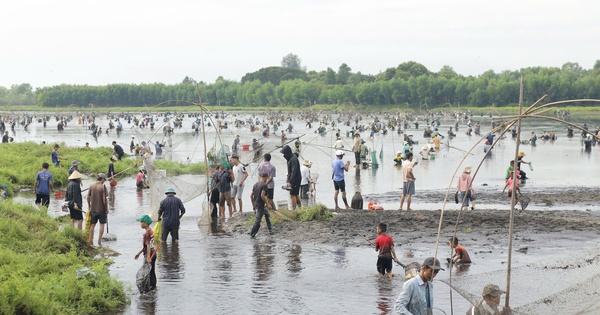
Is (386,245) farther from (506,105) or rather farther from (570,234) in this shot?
(506,105)

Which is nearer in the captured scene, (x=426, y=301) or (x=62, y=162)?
(x=426, y=301)

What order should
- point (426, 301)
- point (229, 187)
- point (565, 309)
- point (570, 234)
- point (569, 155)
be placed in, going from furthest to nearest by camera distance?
point (569, 155) < point (229, 187) < point (570, 234) < point (565, 309) < point (426, 301)

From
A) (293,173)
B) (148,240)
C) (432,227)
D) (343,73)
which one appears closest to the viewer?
(148,240)

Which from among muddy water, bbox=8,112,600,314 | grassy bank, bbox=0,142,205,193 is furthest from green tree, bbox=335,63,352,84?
muddy water, bbox=8,112,600,314

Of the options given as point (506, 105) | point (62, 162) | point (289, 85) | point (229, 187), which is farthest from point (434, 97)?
point (229, 187)

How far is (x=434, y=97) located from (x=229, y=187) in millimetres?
123586

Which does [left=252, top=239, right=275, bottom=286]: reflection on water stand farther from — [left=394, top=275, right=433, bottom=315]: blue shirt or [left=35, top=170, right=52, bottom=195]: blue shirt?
[left=35, top=170, right=52, bottom=195]: blue shirt

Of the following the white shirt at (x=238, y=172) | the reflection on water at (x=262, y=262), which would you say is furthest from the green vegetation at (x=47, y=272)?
the white shirt at (x=238, y=172)

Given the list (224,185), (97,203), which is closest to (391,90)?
(224,185)

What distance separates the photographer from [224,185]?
63.2 ft

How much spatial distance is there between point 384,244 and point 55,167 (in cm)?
2052

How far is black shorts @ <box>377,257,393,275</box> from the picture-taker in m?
12.4

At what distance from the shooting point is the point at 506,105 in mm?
127125

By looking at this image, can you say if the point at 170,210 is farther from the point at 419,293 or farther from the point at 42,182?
the point at 419,293
